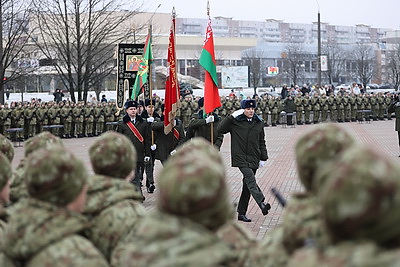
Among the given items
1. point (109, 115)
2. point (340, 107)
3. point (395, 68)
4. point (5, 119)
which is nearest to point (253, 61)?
point (395, 68)

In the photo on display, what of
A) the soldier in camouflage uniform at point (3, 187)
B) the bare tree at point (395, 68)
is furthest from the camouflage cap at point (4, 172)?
the bare tree at point (395, 68)

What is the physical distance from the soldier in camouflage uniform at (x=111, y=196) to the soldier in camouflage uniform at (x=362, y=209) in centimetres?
185

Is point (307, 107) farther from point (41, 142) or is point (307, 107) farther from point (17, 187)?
point (17, 187)

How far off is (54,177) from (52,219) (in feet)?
0.70

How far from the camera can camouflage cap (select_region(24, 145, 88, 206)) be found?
11.2 ft

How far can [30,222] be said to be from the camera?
132 inches

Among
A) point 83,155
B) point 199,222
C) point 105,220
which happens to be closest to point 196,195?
point 199,222

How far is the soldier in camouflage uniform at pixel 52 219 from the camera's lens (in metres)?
3.23

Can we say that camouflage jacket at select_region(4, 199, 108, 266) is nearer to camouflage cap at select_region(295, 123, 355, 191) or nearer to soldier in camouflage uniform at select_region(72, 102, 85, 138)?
camouflage cap at select_region(295, 123, 355, 191)

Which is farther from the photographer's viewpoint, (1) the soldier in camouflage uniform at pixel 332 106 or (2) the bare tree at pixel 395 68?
(2) the bare tree at pixel 395 68

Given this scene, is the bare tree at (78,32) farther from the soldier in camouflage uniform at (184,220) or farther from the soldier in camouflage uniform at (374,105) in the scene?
the soldier in camouflage uniform at (184,220)

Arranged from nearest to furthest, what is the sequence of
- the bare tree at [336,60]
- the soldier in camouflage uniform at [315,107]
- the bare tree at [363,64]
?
the soldier in camouflage uniform at [315,107] → the bare tree at [363,64] → the bare tree at [336,60]

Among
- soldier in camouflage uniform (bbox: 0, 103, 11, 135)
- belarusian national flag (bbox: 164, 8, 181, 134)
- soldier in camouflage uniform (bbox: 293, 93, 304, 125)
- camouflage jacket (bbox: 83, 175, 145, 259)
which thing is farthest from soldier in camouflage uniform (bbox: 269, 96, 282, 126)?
camouflage jacket (bbox: 83, 175, 145, 259)

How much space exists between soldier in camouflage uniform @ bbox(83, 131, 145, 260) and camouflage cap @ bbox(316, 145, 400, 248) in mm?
1914
